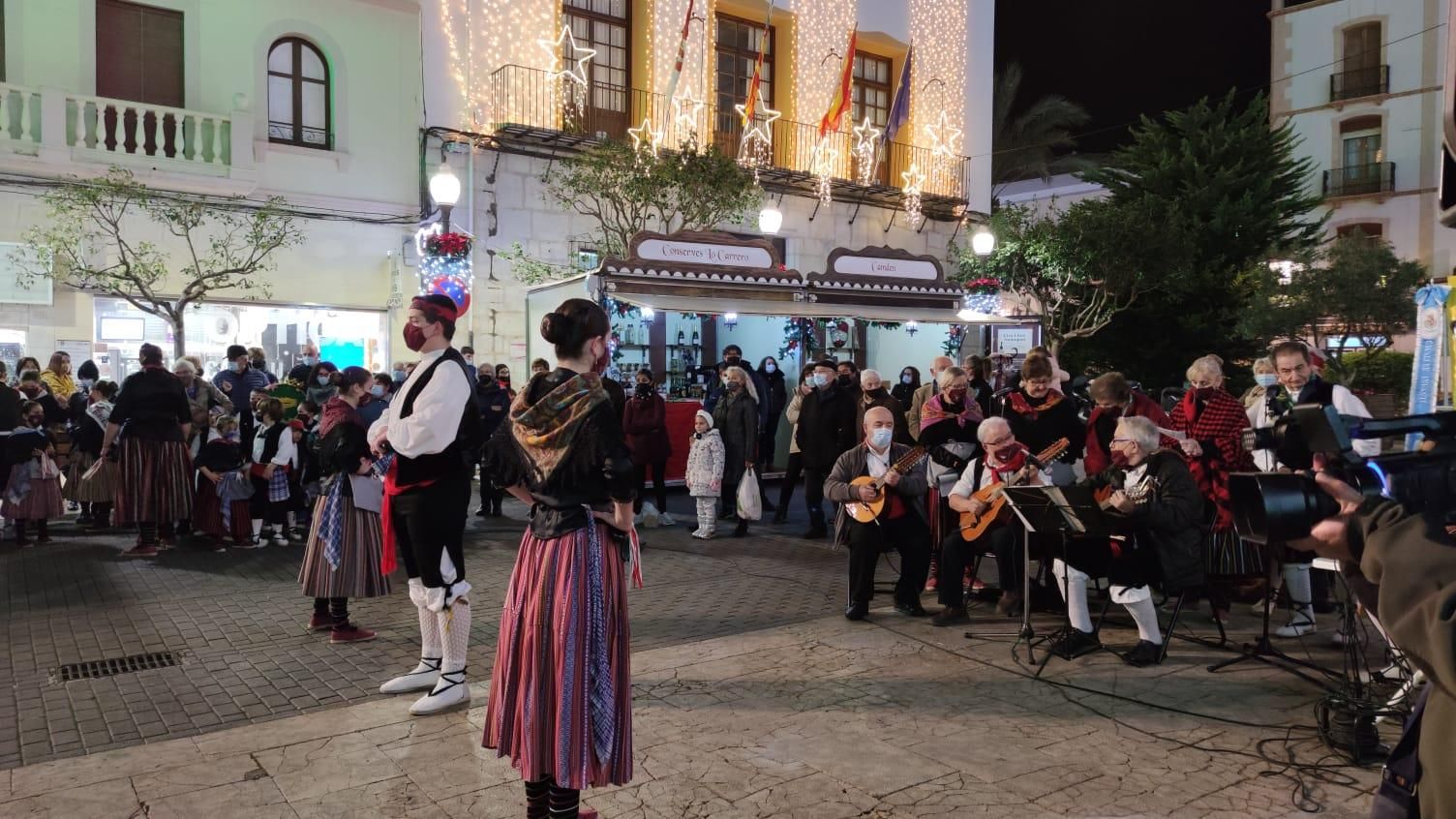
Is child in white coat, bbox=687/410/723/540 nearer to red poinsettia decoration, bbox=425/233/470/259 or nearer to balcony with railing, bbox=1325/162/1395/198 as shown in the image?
red poinsettia decoration, bbox=425/233/470/259

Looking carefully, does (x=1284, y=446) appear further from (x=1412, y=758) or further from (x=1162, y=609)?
(x=1162, y=609)

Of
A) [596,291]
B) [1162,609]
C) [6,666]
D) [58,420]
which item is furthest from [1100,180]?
[6,666]

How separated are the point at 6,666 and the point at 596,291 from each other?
25.3 ft

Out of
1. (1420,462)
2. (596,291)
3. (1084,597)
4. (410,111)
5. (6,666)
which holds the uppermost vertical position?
(410,111)

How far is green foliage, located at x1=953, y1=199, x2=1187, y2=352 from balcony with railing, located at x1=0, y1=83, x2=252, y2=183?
12787mm

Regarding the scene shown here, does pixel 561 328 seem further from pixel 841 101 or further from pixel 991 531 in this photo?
pixel 841 101

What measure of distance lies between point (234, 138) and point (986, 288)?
12194mm

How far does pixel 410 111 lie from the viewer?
16.1 metres

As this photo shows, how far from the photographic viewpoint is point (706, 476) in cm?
991

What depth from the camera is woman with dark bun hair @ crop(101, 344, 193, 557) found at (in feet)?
27.3

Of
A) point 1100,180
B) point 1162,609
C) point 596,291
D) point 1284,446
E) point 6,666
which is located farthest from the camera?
point 1100,180

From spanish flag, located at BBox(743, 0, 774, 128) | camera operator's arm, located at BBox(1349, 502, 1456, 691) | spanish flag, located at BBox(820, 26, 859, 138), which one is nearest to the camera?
camera operator's arm, located at BBox(1349, 502, 1456, 691)

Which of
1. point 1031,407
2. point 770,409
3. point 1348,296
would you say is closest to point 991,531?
point 1031,407

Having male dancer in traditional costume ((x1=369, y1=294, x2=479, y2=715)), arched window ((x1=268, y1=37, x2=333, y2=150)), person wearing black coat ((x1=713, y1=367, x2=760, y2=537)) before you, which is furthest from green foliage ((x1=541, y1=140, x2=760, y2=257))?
male dancer in traditional costume ((x1=369, y1=294, x2=479, y2=715))
